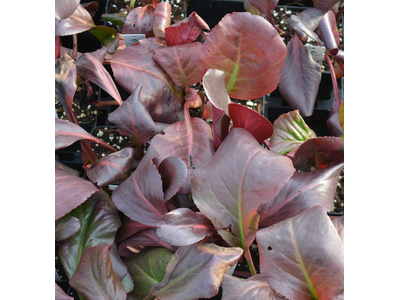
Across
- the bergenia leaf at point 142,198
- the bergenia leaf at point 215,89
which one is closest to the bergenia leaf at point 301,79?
the bergenia leaf at point 215,89

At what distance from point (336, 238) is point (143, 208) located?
0.32m

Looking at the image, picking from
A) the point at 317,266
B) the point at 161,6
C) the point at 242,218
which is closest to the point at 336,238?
the point at 317,266

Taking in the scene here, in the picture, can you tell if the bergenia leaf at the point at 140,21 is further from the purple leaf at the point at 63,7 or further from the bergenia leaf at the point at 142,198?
the bergenia leaf at the point at 142,198

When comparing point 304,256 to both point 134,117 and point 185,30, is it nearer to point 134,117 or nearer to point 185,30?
point 134,117

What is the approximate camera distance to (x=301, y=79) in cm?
82

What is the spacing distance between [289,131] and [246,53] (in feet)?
0.69

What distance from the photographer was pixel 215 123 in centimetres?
55

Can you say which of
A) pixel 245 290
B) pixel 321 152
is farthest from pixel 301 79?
pixel 245 290

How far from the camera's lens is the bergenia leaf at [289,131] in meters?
0.71

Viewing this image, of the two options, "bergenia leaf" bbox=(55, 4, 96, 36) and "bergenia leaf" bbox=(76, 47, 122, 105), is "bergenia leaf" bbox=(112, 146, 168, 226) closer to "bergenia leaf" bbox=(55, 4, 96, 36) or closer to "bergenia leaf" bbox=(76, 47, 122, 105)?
"bergenia leaf" bbox=(76, 47, 122, 105)

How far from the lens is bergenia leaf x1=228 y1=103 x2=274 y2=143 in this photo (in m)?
0.50

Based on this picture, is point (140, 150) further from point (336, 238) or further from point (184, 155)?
point (336, 238)

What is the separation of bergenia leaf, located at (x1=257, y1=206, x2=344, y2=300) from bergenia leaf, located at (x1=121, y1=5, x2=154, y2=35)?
24.6 inches

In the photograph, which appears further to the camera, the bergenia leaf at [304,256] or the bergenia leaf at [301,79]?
the bergenia leaf at [301,79]
